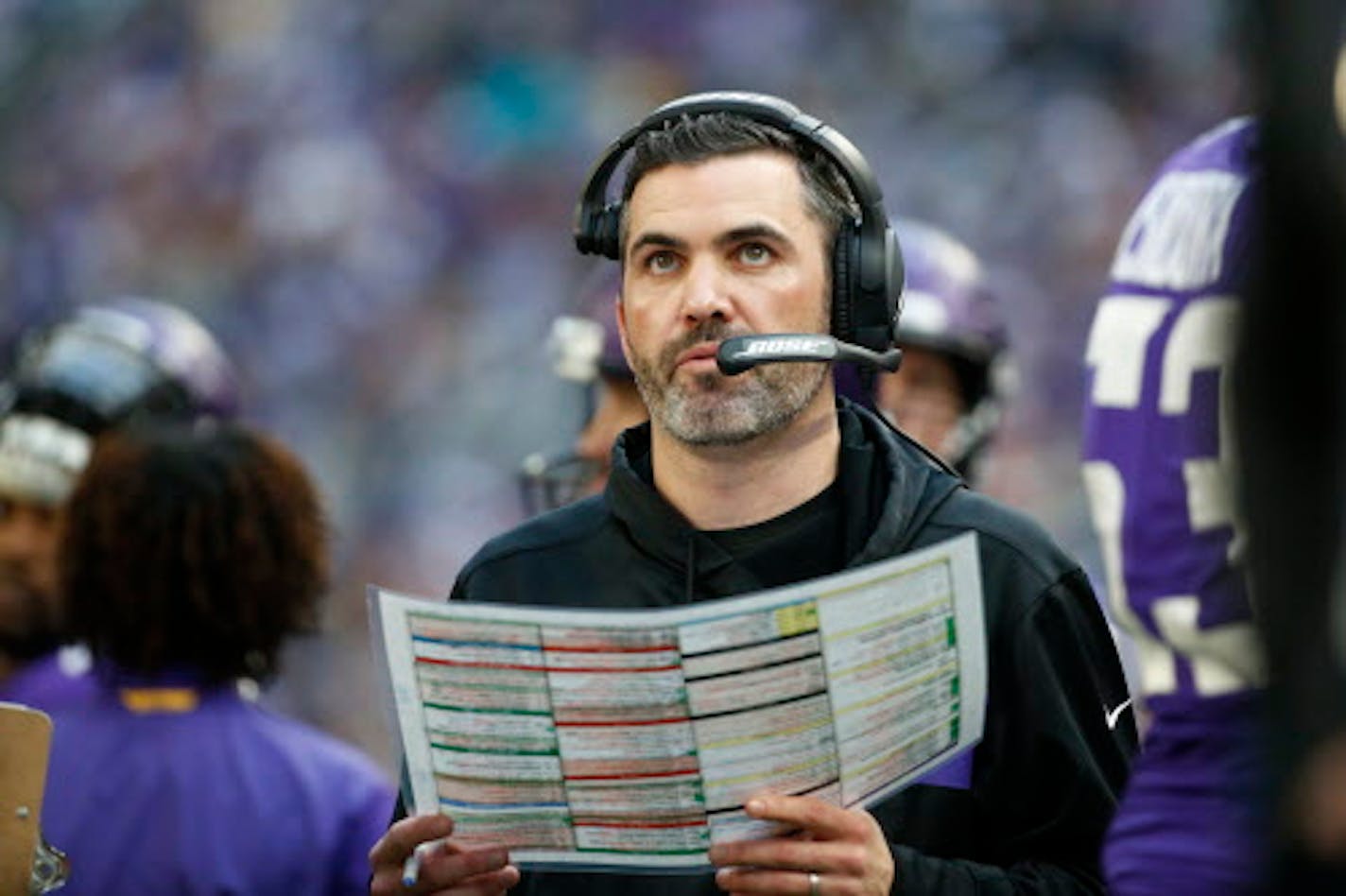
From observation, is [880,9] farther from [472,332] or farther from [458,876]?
[458,876]

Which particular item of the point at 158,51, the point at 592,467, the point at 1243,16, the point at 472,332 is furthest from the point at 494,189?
the point at 1243,16

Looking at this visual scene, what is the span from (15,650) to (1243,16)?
412 cm

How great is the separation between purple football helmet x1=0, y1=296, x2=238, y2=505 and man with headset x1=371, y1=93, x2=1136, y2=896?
7.56 feet

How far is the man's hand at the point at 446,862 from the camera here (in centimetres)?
234

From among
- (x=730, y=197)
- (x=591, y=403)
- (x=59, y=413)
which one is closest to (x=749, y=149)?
(x=730, y=197)

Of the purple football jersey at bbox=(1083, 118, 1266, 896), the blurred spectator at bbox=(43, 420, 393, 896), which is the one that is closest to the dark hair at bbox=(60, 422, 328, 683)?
the blurred spectator at bbox=(43, 420, 393, 896)

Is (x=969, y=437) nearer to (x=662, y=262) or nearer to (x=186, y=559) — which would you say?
(x=186, y=559)

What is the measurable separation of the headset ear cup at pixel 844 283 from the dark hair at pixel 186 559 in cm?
135

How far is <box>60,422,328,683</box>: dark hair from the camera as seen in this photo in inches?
144

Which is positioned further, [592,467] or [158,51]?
[158,51]

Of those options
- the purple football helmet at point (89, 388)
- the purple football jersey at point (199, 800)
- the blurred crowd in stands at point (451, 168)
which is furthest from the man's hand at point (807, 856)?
the blurred crowd in stands at point (451, 168)

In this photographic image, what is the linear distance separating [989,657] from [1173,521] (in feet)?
1.15

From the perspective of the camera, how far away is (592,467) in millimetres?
4258

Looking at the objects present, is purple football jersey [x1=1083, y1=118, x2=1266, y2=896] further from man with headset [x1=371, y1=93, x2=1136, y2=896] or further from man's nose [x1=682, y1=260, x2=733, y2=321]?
man's nose [x1=682, y1=260, x2=733, y2=321]
